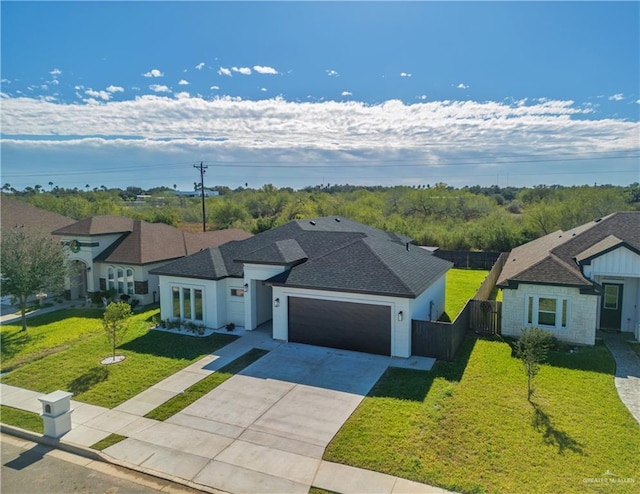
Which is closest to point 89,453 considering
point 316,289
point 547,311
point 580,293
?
point 316,289

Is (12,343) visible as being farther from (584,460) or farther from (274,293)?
(584,460)

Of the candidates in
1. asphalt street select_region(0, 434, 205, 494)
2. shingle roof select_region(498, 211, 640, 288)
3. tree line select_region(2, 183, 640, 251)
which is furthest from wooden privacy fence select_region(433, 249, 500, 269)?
asphalt street select_region(0, 434, 205, 494)

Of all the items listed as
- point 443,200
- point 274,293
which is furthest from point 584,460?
point 443,200

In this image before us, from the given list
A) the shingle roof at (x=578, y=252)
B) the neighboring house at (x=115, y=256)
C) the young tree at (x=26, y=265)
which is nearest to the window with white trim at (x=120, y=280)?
the neighboring house at (x=115, y=256)

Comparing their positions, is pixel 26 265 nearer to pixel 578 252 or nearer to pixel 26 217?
pixel 26 217

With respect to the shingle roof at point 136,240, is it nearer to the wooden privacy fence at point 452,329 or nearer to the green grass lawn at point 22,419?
A: the green grass lawn at point 22,419

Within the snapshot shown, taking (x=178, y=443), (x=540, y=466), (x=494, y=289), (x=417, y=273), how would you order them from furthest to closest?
(x=494, y=289), (x=417, y=273), (x=178, y=443), (x=540, y=466)

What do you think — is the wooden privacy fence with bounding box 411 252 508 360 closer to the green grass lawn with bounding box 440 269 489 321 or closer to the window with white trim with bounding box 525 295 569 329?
the window with white trim with bounding box 525 295 569 329
